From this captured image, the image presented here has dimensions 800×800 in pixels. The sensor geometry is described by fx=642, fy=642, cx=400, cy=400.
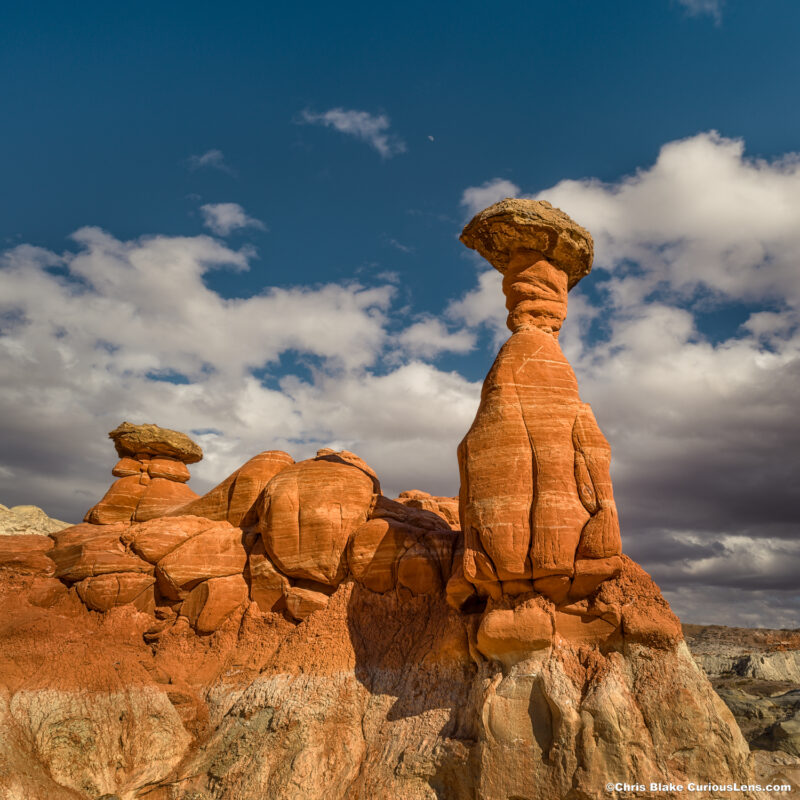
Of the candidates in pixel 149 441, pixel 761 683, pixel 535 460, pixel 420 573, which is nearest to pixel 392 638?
pixel 420 573

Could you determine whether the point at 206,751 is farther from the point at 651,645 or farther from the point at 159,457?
the point at 159,457

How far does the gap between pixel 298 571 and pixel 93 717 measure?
582 centimetres

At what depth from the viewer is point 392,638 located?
52.9ft

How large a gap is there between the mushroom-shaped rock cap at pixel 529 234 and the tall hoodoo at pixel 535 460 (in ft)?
0.10

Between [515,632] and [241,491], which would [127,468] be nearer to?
[241,491]

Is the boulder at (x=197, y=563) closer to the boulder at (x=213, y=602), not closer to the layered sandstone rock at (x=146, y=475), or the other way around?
the boulder at (x=213, y=602)

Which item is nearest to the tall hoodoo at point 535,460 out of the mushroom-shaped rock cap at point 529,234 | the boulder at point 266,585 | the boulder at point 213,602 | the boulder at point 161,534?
the mushroom-shaped rock cap at point 529,234

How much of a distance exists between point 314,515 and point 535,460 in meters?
6.64

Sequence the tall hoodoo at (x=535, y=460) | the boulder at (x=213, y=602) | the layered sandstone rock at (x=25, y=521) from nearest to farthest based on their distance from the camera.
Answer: the tall hoodoo at (x=535, y=460) < the boulder at (x=213, y=602) < the layered sandstone rock at (x=25, y=521)

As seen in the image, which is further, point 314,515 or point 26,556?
point 26,556

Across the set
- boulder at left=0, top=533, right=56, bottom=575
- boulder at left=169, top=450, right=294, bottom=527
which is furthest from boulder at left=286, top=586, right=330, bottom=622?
boulder at left=0, top=533, right=56, bottom=575

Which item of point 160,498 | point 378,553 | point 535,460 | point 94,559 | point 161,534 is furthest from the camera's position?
point 160,498

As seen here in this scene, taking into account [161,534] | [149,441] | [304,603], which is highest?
[149,441]

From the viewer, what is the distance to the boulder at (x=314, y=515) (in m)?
17.5
